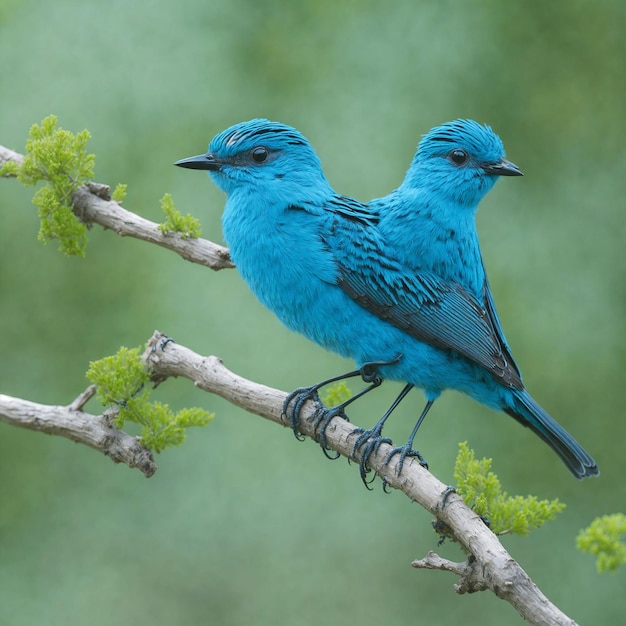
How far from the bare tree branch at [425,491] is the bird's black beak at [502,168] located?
76cm

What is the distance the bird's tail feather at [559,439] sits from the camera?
7.93 feet

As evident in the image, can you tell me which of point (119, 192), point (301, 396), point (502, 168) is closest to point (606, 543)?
point (301, 396)

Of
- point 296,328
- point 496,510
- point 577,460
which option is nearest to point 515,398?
point 577,460

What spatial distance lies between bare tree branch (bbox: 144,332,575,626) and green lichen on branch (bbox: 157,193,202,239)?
1.00 ft

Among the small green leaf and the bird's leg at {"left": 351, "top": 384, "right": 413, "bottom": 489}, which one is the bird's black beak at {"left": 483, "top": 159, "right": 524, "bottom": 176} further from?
the small green leaf

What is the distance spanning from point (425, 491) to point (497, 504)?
0.19 meters

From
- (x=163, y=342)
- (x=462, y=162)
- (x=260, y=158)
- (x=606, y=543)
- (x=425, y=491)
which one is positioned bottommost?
(x=606, y=543)

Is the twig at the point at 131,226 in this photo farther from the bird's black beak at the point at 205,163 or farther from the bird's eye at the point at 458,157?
the bird's eye at the point at 458,157

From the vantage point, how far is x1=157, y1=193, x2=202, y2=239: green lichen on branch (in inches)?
97.0

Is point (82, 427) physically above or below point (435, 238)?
below

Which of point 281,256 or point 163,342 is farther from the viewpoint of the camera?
point 163,342

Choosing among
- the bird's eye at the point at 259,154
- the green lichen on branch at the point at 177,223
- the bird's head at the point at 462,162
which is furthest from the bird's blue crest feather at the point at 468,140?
the green lichen on branch at the point at 177,223

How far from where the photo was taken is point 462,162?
93.0 inches

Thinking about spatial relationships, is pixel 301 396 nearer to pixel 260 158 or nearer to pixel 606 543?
pixel 260 158
